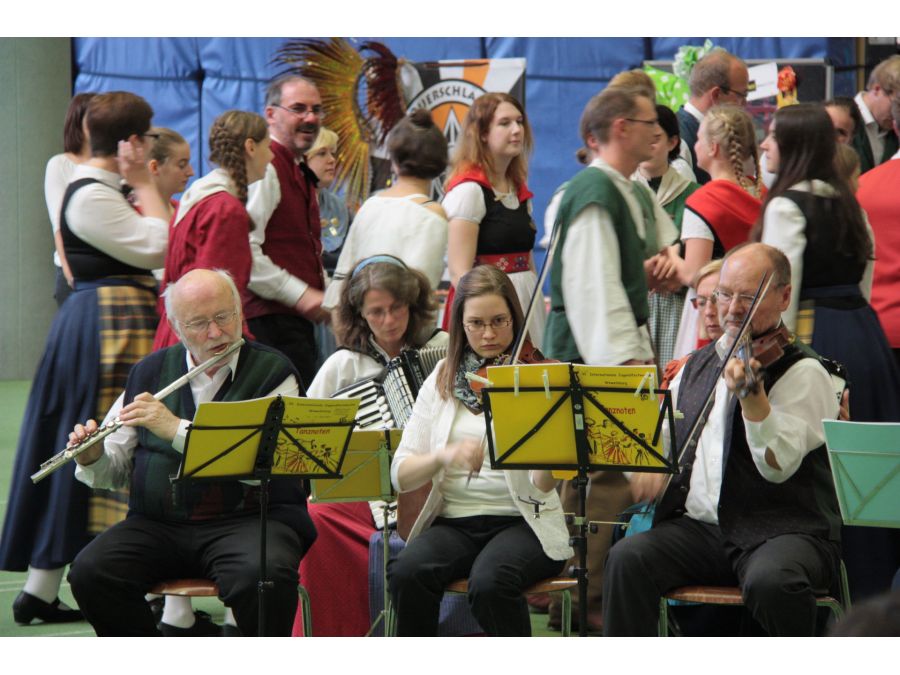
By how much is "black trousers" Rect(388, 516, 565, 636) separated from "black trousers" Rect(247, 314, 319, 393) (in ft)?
4.19

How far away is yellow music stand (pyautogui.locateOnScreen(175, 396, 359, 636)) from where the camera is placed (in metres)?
2.82

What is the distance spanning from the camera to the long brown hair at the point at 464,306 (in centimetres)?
331

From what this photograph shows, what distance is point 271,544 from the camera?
315 centimetres

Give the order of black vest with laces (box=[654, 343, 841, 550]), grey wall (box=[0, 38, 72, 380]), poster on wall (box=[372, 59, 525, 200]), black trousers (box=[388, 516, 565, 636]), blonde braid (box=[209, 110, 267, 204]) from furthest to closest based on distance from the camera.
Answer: grey wall (box=[0, 38, 72, 380]), poster on wall (box=[372, 59, 525, 200]), blonde braid (box=[209, 110, 267, 204]), black trousers (box=[388, 516, 565, 636]), black vest with laces (box=[654, 343, 841, 550])

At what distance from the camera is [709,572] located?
300cm

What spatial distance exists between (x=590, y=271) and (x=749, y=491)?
0.82 meters

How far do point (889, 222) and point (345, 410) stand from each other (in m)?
1.98

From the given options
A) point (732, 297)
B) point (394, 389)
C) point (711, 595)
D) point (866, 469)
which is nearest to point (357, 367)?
point (394, 389)

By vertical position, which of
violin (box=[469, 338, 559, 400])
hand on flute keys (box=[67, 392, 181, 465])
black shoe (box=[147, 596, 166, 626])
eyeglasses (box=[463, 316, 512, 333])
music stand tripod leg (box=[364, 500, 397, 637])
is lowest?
black shoe (box=[147, 596, 166, 626])

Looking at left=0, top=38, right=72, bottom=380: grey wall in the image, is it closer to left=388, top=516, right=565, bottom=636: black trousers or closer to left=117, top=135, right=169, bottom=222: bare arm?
left=117, top=135, right=169, bottom=222: bare arm

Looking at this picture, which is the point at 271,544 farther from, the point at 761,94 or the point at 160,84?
the point at 160,84

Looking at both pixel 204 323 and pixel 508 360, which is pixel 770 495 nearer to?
pixel 508 360

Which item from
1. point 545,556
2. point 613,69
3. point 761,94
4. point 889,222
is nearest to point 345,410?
point 545,556

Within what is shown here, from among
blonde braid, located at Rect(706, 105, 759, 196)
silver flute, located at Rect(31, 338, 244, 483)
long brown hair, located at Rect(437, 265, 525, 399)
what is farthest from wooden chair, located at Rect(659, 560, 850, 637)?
blonde braid, located at Rect(706, 105, 759, 196)
